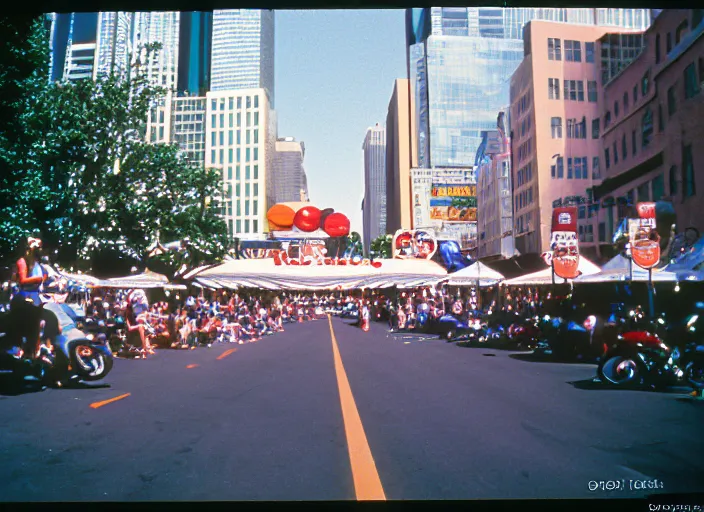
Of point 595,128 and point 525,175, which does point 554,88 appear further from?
point 525,175

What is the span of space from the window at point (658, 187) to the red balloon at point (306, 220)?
4.41 m

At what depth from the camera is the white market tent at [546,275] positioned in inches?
342

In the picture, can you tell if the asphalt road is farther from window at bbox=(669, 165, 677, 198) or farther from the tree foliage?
window at bbox=(669, 165, 677, 198)

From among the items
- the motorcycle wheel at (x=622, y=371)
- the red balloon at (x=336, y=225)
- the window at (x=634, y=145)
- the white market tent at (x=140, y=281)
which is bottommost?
the motorcycle wheel at (x=622, y=371)

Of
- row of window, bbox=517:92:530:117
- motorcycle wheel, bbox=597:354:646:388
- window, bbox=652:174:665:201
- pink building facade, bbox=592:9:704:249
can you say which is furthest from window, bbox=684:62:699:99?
motorcycle wheel, bbox=597:354:646:388

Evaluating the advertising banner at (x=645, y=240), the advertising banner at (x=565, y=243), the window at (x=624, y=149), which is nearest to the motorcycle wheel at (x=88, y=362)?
the advertising banner at (x=565, y=243)

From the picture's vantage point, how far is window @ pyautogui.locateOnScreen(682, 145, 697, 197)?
21.4ft

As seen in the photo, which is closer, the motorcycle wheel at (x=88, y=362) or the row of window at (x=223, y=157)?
the row of window at (x=223, y=157)

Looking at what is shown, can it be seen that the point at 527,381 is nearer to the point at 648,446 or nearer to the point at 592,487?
the point at 648,446

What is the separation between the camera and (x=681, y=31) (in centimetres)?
621

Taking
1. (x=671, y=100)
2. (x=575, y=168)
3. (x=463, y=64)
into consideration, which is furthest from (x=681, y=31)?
(x=463, y=64)

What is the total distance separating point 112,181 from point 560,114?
6.52m

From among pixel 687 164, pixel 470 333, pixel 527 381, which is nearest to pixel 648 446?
pixel 527 381

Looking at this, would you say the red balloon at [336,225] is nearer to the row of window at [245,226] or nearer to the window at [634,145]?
the row of window at [245,226]
